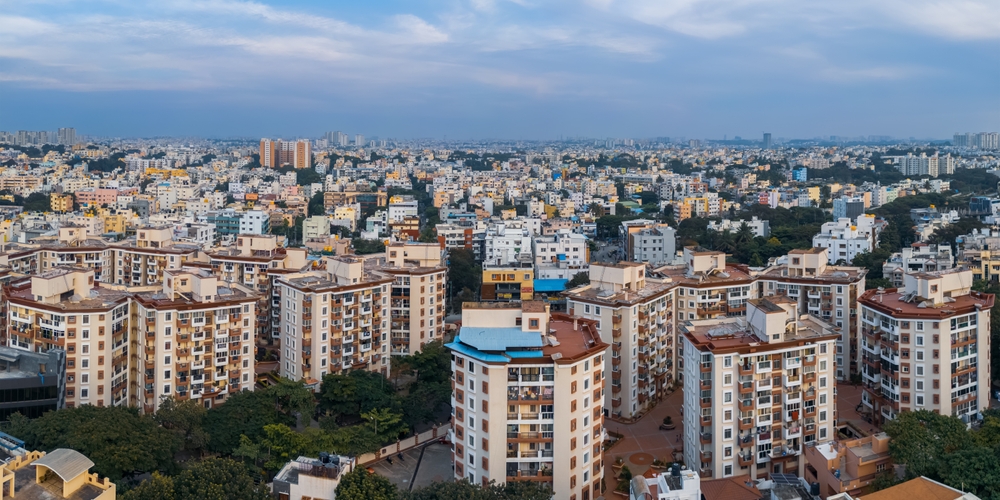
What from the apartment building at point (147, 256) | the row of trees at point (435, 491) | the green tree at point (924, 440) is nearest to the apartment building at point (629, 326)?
the green tree at point (924, 440)

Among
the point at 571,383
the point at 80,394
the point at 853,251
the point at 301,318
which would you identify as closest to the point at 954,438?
the point at 571,383

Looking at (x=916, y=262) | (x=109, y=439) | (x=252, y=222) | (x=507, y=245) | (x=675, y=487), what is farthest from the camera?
(x=252, y=222)

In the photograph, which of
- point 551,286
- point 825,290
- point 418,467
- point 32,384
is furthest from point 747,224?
point 32,384

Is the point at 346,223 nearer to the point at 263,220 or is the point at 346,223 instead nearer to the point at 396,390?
the point at 263,220

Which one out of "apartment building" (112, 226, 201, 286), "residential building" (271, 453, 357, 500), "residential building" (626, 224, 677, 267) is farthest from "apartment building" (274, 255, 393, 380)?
"residential building" (626, 224, 677, 267)

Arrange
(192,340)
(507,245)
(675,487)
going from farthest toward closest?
(507,245)
(192,340)
(675,487)

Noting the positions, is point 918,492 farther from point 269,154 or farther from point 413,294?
point 269,154
